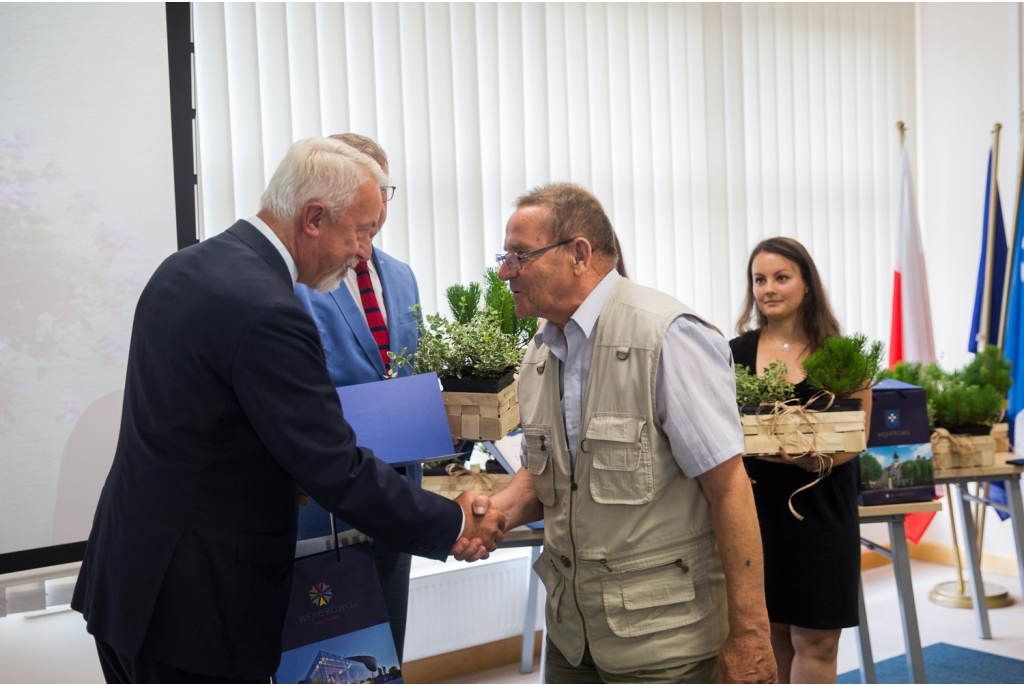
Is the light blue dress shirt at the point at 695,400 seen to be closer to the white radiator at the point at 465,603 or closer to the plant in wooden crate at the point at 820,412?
the plant in wooden crate at the point at 820,412

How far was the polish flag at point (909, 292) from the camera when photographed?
503 centimetres

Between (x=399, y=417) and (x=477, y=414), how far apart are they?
0.23 metres

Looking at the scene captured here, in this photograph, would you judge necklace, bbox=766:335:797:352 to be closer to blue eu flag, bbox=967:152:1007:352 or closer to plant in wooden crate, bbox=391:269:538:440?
plant in wooden crate, bbox=391:269:538:440

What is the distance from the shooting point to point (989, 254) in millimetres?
4703

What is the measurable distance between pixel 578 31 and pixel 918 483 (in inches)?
108

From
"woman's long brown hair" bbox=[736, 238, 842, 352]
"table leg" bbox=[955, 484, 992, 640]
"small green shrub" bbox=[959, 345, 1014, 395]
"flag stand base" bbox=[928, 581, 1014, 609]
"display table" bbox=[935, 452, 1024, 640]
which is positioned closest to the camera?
"woman's long brown hair" bbox=[736, 238, 842, 352]

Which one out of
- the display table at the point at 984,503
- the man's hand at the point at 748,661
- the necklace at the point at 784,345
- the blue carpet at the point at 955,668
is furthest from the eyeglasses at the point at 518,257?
the blue carpet at the point at 955,668

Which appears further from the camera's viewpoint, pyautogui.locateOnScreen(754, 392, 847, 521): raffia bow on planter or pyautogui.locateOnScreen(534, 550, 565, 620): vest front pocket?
pyautogui.locateOnScreen(754, 392, 847, 521): raffia bow on planter

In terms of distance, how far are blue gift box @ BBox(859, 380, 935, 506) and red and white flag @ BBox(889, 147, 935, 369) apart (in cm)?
218

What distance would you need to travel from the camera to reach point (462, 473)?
2.37 meters

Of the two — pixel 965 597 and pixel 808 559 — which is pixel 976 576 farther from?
pixel 808 559

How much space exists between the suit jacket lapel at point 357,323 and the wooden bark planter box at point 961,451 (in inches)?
99.1

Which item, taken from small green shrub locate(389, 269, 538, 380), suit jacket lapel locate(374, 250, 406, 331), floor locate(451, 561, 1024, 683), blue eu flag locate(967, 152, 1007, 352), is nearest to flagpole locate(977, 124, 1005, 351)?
blue eu flag locate(967, 152, 1007, 352)

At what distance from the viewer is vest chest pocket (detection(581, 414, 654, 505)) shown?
158 cm
